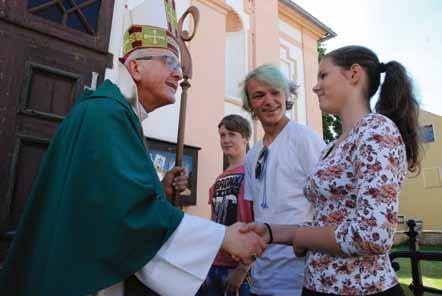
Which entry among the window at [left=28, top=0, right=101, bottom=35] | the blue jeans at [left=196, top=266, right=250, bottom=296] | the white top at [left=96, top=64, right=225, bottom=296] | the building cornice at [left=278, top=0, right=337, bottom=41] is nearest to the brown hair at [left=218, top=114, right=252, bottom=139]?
the blue jeans at [left=196, top=266, right=250, bottom=296]

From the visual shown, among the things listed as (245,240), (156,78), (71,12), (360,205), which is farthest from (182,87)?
(71,12)

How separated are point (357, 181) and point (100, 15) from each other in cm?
366

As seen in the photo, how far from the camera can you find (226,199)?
8.48 feet

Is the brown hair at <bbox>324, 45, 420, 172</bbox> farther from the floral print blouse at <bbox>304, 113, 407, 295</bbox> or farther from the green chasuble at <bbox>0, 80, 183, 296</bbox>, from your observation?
the green chasuble at <bbox>0, 80, 183, 296</bbox>

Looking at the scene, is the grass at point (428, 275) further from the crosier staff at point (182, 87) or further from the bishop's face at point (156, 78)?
the bishop's face at point (156, 78)

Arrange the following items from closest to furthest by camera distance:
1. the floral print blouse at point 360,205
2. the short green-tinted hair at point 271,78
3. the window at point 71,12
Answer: the floral print blouse at point 360,205 → the short green-tinted hair at point 271,78 → the window at point 71,12

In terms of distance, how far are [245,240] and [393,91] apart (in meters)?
0.87

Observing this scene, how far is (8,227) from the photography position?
9.53 feet

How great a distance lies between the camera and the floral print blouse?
3.56ft

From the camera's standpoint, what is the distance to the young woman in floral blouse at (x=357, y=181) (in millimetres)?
1097

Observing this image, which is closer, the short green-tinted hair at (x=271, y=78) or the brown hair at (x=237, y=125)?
the short green-tinted hair at (x=271, y=78)

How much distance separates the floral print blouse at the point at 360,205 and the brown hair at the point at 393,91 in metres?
0.19

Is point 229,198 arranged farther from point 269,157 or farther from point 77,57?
point 77,57

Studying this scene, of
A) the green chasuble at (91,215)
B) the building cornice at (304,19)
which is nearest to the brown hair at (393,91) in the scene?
the green chasuble at (91,215)
